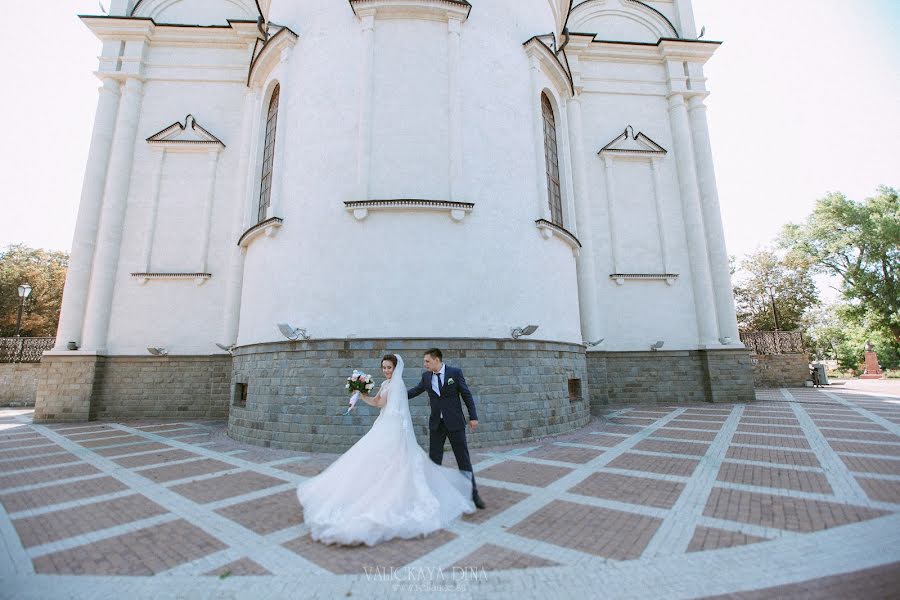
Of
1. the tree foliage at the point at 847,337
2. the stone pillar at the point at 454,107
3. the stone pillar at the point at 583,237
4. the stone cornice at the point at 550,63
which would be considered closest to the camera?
the stone pillar at the point at 454,107

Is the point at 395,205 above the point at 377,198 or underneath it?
underneath

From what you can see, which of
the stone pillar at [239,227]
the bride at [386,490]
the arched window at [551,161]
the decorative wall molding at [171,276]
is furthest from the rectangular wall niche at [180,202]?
the bride at [386,490]

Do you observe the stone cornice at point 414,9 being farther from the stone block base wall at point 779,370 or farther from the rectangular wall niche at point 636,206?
the stone block base wall at point 779,370

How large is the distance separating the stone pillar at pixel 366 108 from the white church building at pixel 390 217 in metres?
0.06

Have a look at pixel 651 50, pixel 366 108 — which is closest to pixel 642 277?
pixel 651 50

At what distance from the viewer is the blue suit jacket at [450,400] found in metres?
4.52

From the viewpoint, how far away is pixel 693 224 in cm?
1448

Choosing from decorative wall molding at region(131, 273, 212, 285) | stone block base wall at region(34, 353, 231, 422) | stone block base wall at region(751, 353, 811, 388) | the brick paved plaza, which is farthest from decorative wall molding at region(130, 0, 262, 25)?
stone block base wall at region(751, 353, 811, 388)

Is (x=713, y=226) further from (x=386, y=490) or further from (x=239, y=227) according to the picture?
(x=239, y=227)

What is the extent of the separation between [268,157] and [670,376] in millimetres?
14580

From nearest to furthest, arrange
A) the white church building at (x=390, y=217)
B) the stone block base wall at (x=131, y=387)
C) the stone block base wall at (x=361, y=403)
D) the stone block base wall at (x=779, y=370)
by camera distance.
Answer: the stone block base wall at (x=361, y=403)
the white church building at (x=390, y=217)
the stone block base wall at (x=131, y=387)
the stone block base wall at (x=779, y=370)

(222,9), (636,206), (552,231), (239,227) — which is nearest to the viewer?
(552,231)

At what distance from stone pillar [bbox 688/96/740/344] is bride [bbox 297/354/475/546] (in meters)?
13.6

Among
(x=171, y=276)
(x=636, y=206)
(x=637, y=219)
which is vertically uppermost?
(x=636, y=206)
